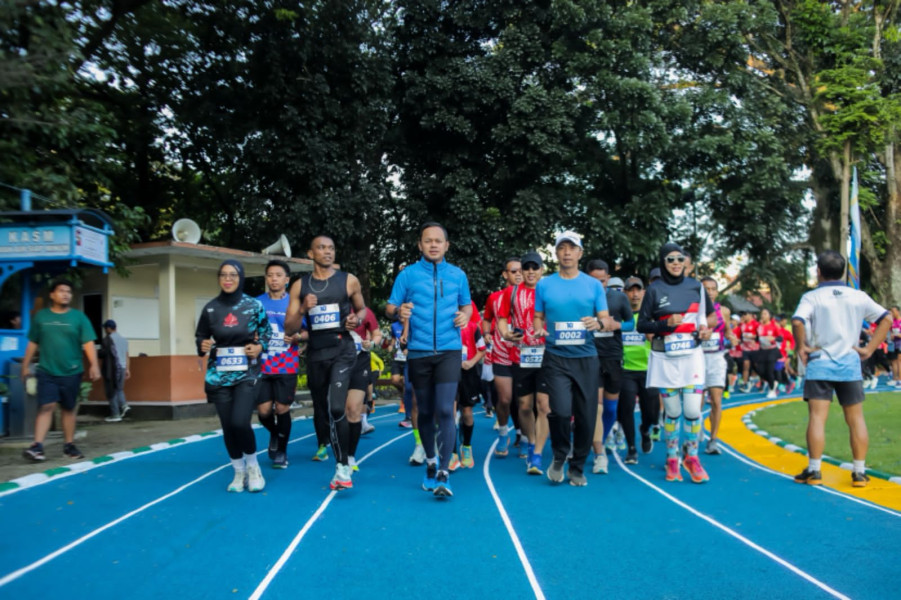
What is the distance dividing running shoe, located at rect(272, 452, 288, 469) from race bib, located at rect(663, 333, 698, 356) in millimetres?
4197

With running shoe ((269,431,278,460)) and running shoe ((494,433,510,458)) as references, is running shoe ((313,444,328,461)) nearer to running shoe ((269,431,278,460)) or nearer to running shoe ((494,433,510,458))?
running shoe ((269,431,278,460))

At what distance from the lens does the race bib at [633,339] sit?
9070mm

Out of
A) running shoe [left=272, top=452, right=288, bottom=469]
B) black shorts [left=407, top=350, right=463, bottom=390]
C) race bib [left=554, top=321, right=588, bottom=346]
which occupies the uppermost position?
race bib [left=554, top=321, right=588, bottom=346]

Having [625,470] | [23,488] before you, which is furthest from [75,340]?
[625,470]

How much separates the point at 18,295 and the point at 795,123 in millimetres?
23141

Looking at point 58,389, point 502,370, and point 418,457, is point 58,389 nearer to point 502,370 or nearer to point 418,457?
point 418,457

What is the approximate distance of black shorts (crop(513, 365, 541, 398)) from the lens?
802cm

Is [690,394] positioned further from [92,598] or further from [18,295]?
[18,295]

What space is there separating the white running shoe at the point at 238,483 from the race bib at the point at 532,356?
2960mm

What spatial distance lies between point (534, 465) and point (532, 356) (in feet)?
3.65

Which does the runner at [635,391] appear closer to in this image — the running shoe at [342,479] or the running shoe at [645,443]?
the running shoe at [645,443]

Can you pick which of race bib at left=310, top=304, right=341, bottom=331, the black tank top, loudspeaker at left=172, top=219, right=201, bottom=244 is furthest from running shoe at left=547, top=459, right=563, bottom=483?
loudspeaker at left=172, top=219, right=201, bottom=244

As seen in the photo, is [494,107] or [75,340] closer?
[75,340]

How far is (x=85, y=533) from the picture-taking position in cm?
536
